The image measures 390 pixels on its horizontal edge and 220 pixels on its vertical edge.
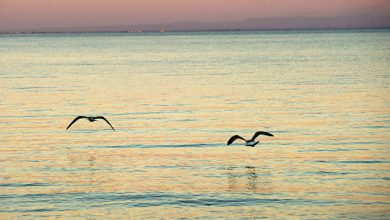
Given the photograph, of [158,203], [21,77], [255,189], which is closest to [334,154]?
[255,189]

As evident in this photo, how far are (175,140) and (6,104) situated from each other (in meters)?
20.7

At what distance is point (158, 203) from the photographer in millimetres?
25688

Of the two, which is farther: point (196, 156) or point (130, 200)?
point (196, 156)

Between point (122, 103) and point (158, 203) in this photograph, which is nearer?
point (158, 203)

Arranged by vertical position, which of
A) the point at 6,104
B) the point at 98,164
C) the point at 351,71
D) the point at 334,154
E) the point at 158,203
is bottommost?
the point at 158,203

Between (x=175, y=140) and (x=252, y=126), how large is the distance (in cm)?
636

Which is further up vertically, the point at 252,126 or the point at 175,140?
the point at 252,126

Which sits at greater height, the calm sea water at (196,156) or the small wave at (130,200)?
the calm sea water at (196,156)

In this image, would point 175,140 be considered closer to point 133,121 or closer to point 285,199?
point 133,121

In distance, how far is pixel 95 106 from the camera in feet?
180

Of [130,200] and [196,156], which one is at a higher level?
[196,156]

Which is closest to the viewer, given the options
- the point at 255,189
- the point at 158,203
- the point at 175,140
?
the point at 158,203

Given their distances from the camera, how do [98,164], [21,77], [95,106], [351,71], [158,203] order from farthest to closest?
[351,71]
[21,77]
[95,106]
[98,164]
[158,203]

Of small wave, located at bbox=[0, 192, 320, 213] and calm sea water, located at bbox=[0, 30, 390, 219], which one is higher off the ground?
calm sea water, located at bbox=[0, 30, 390, 219]
